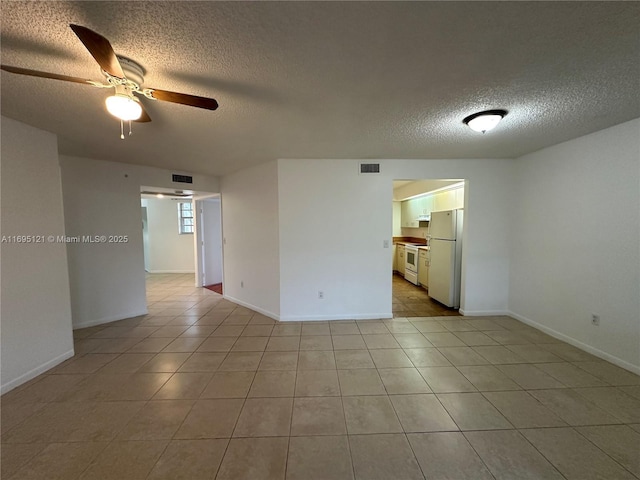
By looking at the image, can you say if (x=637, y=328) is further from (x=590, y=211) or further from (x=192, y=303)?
(x=192, y=303)

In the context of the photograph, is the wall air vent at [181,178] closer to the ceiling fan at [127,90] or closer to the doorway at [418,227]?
the ceiling fan at [127,90]

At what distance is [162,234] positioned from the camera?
762 centimetres

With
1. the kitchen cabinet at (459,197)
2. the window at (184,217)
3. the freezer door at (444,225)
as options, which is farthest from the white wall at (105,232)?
the kitchen cabinet at (459,197)

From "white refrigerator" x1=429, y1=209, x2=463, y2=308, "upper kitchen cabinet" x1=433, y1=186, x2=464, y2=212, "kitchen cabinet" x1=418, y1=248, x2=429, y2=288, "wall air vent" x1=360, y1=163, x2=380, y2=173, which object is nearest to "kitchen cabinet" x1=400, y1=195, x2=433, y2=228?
"upper kitchen cabinet" x1=433, y1=186, x2=464, y2=212

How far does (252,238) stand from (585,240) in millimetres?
4425

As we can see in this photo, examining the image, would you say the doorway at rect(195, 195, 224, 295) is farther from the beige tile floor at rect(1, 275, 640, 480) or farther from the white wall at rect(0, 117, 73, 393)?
the white wall at rect(0, 117, 73, 393)

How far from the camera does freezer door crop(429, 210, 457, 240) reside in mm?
4184

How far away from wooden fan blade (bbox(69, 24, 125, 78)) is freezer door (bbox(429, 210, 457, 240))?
4.50 metres

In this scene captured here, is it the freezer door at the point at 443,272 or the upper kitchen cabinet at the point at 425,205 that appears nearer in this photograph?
the freezer door at the point at 443,272

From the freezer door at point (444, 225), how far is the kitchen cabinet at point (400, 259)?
2.01 metres

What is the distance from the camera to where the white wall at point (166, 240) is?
25.0 feet

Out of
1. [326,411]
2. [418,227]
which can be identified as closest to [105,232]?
[326,411]

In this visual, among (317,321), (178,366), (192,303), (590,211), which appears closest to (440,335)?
(317,321)

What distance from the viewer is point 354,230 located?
3676mm
